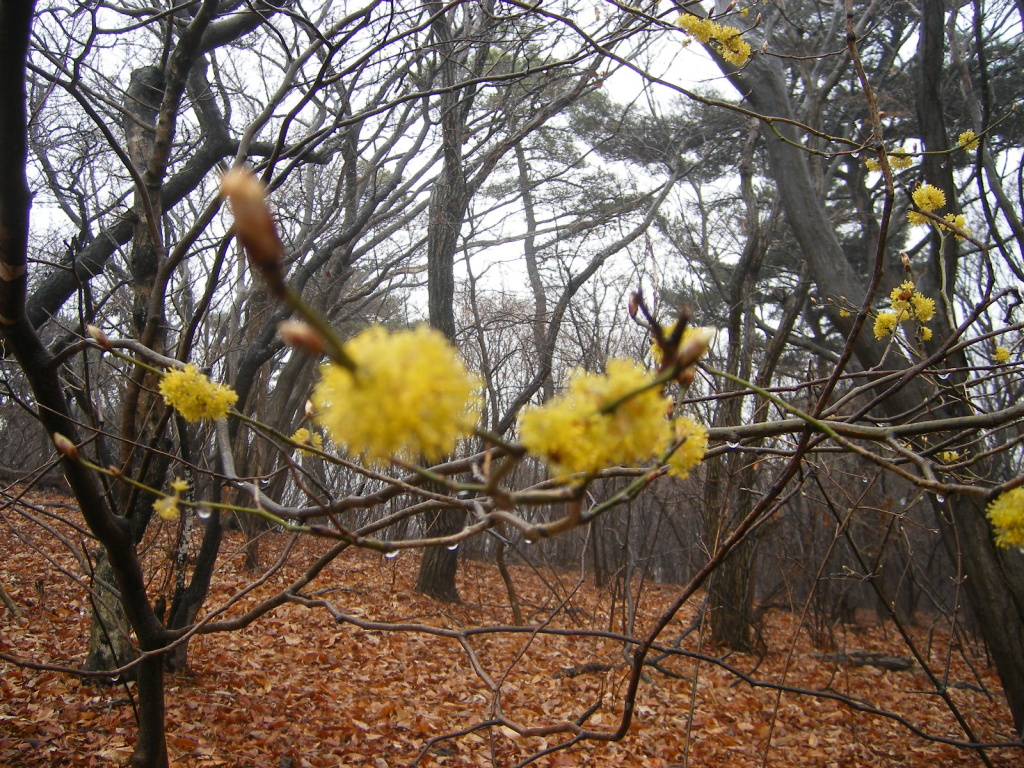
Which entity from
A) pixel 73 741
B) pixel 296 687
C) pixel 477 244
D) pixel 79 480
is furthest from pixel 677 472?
pixel 477 244

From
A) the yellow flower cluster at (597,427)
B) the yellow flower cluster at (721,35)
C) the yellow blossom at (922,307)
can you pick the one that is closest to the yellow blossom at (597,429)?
the yellow flower cluster at (597,427)

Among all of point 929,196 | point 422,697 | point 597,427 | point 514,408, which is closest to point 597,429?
point 597,427

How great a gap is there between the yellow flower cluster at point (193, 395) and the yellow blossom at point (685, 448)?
0.77 metres

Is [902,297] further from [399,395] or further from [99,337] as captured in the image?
[99,337]

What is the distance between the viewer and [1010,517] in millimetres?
1025

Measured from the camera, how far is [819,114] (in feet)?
27.2

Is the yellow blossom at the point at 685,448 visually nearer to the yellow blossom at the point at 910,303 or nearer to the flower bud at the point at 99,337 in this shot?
the flower bud at the point at 99,337

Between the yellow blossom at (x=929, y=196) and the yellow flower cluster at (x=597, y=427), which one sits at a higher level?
the yellow blossom at (x=929, y=196)

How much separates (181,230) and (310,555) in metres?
5.65

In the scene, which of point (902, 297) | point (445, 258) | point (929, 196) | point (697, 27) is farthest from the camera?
point (445, 258)

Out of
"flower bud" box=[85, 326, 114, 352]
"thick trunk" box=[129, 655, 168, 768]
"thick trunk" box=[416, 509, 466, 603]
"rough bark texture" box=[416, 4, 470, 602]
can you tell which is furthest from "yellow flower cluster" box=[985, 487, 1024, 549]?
"thick trunk" box=[416, 509, 466, 603]

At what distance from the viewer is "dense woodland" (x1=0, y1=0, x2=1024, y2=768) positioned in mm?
1864

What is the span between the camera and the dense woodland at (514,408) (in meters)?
1.86

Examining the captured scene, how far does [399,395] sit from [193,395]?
82 cm
